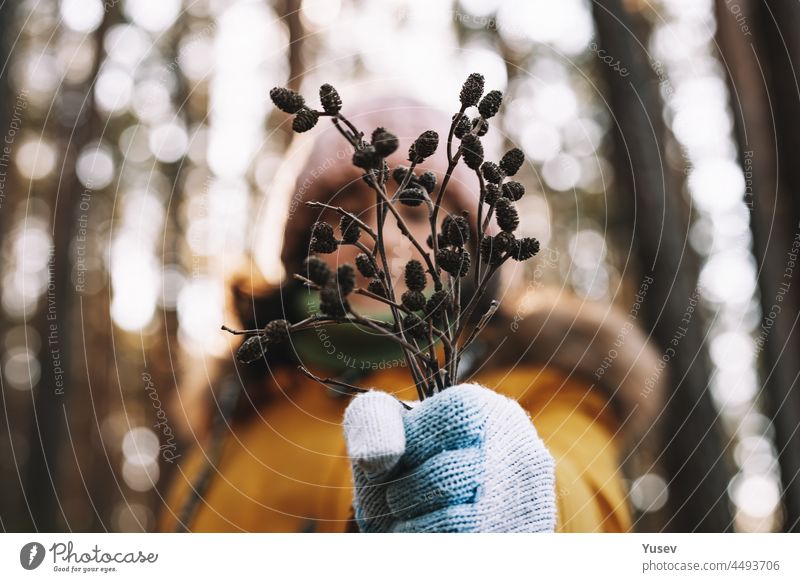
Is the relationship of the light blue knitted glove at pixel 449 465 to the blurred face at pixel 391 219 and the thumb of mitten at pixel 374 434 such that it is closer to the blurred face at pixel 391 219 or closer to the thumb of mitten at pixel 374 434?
the thumb of mitten at pixel 374 434

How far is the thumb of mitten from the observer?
29cm

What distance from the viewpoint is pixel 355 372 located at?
2.36 ft

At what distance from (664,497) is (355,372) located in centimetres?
106

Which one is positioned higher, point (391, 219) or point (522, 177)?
point (522, 177)

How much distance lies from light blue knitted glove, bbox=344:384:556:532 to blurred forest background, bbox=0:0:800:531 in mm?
426

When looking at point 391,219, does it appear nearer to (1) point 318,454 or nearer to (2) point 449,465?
(1) point 318,454

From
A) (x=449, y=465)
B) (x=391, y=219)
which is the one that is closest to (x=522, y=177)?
(x=391, y=219)

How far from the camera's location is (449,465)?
33 centimetres

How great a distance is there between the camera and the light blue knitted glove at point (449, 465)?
30 centimetres

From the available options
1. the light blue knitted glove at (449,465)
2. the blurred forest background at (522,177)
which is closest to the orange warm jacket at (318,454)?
the blurred forest background at (522,177)

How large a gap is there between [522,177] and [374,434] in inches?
46.9

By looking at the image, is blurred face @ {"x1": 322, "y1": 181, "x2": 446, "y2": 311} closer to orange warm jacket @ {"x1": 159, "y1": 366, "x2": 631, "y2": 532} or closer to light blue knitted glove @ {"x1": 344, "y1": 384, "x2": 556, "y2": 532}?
orange warm jacket @ {"x1": 159, "y1": 366, "x2": 631, "y2": 532}
